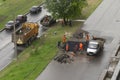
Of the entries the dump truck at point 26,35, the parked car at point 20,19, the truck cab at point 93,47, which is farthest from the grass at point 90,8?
the truck cab at point 93,47

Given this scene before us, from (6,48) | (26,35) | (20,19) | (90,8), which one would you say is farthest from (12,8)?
(26,35)

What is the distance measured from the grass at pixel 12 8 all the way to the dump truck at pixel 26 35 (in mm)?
8717

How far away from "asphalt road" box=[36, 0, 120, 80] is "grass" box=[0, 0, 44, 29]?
50.2 feet

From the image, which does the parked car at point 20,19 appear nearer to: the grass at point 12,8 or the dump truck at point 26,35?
the grass at point 12,8

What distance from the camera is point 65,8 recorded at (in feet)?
182

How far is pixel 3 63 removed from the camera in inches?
1774

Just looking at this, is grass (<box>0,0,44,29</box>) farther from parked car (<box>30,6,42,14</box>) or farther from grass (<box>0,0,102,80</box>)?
grass (<box>0,0,102,80</box>)

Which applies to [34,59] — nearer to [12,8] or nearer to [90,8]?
[90,8]

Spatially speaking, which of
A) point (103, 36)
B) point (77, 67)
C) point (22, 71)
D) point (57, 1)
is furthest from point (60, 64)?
point (57, 1)

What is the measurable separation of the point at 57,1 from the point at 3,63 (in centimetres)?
1593

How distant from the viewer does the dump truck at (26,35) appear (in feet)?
160

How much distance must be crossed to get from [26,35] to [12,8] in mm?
21557

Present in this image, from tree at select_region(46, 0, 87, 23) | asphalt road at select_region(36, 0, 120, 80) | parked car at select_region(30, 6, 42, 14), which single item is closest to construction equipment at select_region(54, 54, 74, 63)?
asphalt road at select_region(36, 0, 120, 80)

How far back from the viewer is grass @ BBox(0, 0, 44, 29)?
63.8 metres
